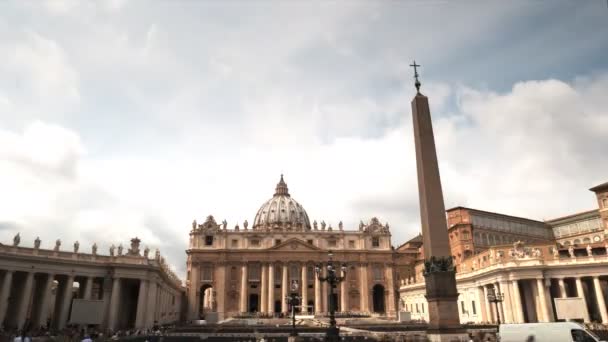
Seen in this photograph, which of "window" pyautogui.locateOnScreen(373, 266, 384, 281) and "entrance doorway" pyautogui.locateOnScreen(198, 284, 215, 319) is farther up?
"window" pyautogui.locateOnScreen(373, 266, 384, 281)

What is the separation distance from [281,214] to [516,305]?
69.3 meters

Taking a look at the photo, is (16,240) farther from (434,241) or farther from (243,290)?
(243,290)

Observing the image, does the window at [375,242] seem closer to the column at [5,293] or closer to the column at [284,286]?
the column at [284,286]

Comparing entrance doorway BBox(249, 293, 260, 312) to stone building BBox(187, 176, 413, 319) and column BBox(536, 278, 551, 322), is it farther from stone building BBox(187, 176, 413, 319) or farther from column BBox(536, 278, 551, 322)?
column BBox(536, 278, 551, 322)

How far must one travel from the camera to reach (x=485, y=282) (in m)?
47.0

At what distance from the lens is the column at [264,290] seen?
7319 centimetres

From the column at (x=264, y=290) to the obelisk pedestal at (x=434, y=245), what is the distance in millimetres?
59169

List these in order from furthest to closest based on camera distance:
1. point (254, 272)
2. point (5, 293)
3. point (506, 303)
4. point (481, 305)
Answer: point (254, 272) < point (481, 305) < point (506, 303) < point (5, 293)

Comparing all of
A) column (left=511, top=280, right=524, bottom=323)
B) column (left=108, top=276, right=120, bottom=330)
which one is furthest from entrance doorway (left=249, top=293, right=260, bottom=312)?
column (left=511, top=280, right=524, bottom=323)

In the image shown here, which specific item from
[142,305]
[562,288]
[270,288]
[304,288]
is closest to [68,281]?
[142,305]

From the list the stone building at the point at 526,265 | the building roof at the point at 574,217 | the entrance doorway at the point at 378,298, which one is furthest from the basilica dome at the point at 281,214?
the building roof at the point at 574,217

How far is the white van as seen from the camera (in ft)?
60.7

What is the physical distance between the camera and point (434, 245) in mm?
17000

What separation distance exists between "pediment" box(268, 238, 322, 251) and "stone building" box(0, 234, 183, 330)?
28368 mm
